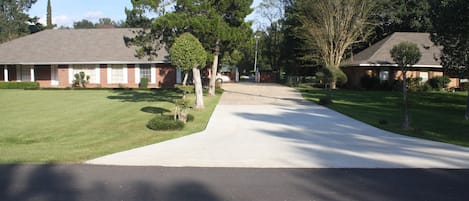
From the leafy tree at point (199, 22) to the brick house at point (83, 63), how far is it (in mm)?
15065

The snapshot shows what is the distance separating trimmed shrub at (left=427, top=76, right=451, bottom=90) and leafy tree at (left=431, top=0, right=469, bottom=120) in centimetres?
1577

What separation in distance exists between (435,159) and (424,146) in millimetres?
1655

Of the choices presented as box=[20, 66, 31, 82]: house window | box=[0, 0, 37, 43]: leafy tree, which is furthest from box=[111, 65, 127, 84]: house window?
box=[0, 0, 37, 43]: leafy tree

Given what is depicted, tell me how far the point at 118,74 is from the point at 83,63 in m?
3.03

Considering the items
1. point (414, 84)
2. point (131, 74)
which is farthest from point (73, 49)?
point (414, 84)

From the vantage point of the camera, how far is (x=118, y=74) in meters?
36.6

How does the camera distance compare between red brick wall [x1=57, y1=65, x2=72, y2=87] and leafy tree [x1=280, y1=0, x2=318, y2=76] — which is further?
leafy tree [x1=280, y1=0, x2=318, y2=76]

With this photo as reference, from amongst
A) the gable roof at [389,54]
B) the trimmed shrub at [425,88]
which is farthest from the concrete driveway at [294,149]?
the trimmed shrub at [425,88]

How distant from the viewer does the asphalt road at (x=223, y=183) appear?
5754mm

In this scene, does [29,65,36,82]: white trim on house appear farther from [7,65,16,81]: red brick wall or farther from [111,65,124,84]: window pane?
[111,65,124,84]: window pane

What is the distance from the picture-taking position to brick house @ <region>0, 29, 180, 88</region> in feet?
119

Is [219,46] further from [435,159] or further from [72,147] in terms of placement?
[435,159]

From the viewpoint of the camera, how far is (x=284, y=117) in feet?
53.0

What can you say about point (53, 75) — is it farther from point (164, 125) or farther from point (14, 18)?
point (14, 18)
